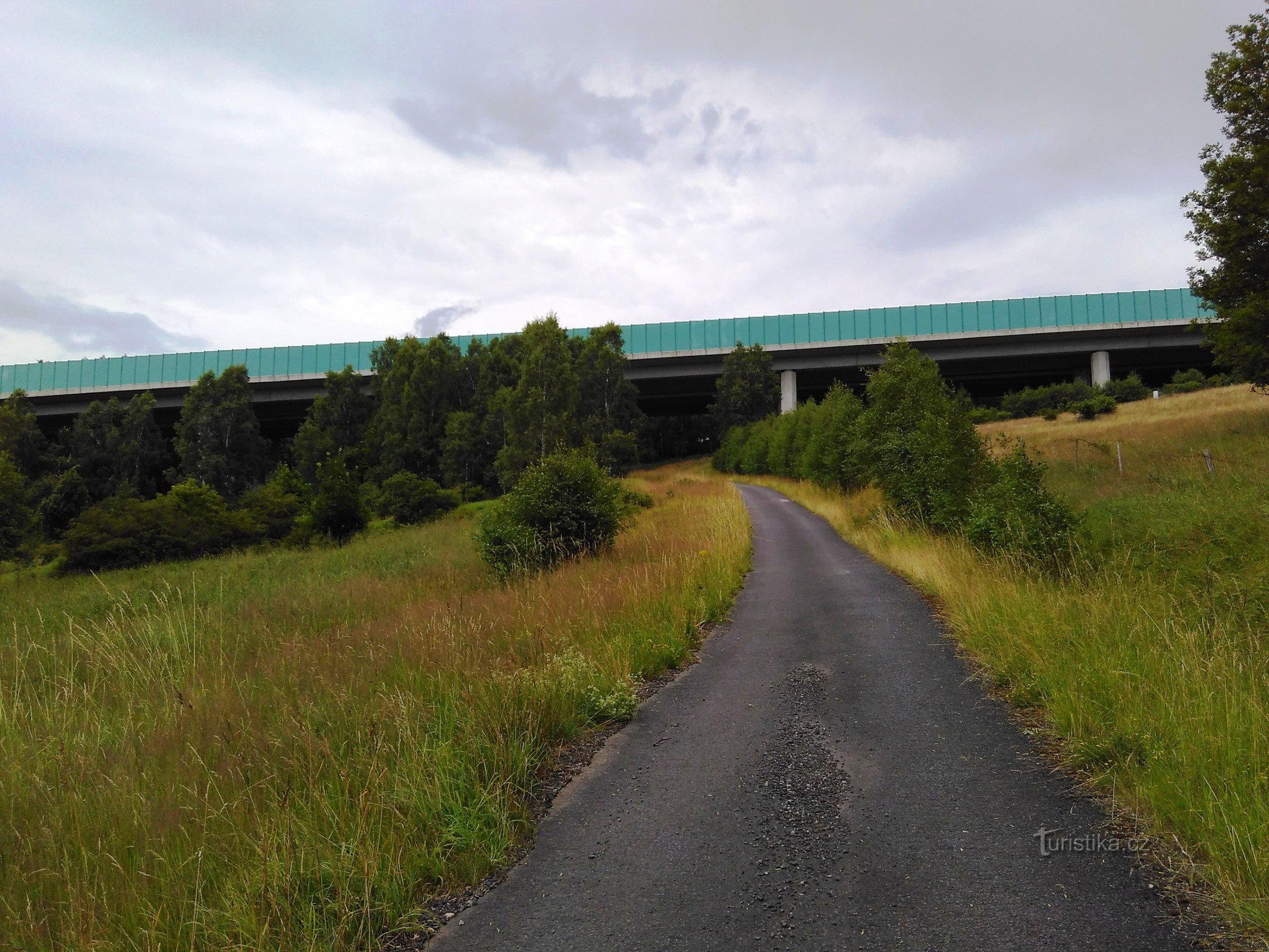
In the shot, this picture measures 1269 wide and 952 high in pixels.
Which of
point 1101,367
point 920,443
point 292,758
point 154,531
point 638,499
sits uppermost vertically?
point 1101,367

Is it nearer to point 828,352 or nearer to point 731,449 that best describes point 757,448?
point 731,449

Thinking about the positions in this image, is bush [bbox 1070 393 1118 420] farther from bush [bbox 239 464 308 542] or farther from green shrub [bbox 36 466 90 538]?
green shrub [bbox 36 466 90 538]

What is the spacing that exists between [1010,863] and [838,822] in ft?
3.14

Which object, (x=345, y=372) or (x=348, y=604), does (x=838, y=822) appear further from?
(x=345, y=372)

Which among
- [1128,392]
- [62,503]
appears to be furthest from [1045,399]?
[62,503]

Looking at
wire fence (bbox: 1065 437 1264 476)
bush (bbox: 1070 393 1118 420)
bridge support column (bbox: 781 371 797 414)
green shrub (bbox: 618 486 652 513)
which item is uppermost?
bridge support column (bbox: 781 371 797 414)

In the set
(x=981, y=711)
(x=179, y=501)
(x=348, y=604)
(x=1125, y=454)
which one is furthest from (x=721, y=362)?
(x=981, y=711)

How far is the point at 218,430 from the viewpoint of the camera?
5934 cm

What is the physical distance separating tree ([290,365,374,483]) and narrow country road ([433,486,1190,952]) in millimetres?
62204

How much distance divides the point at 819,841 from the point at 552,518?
1194 centimetres

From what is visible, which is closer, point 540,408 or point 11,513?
point 11,513

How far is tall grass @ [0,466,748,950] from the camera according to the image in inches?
131

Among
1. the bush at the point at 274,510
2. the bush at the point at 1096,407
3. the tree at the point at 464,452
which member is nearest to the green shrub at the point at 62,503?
the bush at the point at 274,510

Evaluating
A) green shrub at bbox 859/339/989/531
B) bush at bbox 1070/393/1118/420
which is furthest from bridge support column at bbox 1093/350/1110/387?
green shrub at bbox 859/339/989/531
